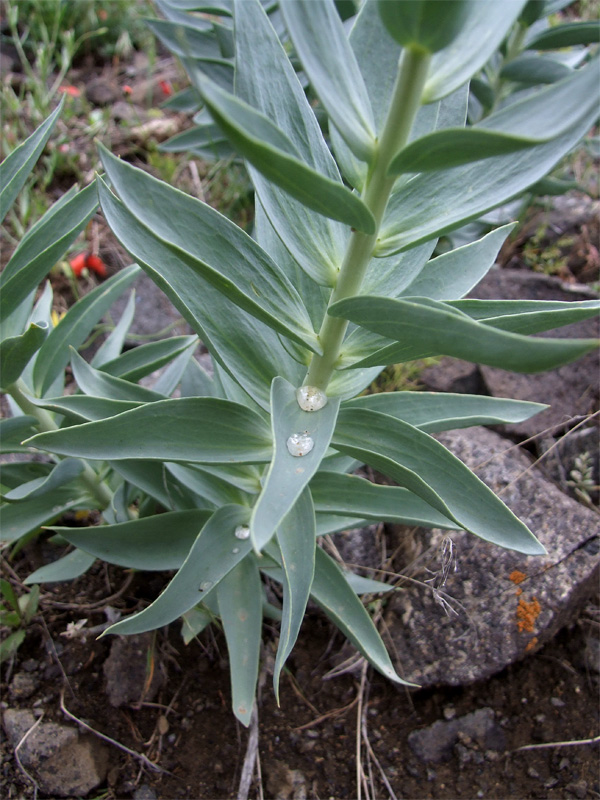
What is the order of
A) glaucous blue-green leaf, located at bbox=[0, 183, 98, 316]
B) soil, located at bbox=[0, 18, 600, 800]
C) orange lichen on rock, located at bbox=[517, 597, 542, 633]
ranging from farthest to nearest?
orange lichen on rock, located at bbox=[517, 597, 542, 633]
soil, located at bbox=[0, 18, 600, 800]
glaucous blue-green leaf, located at bbox=[0, 183, 98, 316]

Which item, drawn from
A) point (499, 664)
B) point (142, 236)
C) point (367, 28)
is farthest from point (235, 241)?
point (499, 664)

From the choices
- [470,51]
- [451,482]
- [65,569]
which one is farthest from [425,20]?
[65,569]

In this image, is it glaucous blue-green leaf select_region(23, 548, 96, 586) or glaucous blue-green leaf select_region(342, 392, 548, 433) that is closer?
glaucous blue-green leaf select_region(342, 392, 548, 433)

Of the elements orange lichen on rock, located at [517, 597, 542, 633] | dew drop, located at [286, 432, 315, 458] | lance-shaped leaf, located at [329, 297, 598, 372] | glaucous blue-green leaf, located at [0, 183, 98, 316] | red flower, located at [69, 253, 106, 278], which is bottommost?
orange lichen on rock, located at [517, 597, 542, 633]

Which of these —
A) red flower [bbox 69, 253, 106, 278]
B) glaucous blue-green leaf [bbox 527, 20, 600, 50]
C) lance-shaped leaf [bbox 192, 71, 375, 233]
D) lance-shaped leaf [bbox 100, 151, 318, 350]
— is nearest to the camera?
lance-shaped leaf [bbox 192, 71, 375, 233]

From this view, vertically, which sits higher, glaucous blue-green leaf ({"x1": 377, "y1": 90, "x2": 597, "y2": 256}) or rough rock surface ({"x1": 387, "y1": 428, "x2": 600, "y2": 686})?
glaucous blue-green leaf ({"x1": 377, "y1": 90, "x2": 597, "y2": 256})

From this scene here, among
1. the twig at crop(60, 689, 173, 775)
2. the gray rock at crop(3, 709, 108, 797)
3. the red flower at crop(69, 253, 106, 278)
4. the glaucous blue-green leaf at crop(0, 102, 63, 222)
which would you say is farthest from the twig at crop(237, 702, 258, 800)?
the red flower at crop(69, 253, 106, 278)

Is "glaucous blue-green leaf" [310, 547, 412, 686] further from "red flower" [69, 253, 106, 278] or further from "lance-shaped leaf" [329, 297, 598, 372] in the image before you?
"red flower" [69, 253, 106, 278]
